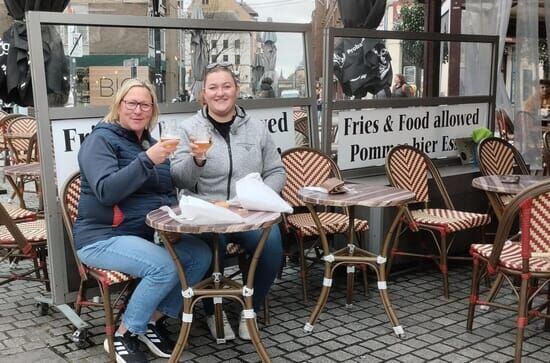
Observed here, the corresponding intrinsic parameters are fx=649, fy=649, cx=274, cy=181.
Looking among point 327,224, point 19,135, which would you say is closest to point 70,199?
point 327,224

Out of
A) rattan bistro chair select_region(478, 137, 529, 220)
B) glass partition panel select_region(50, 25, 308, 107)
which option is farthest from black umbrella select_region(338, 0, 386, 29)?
rattan bistro chair select_region(478, 137, 529, 220)

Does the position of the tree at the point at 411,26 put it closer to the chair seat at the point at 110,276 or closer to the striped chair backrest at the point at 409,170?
the striped chair backrest at the point at 409,170

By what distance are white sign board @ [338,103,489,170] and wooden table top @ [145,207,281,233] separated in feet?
6.53

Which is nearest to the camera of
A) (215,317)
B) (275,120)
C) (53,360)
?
(53,360)

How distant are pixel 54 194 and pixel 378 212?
2.10 meters

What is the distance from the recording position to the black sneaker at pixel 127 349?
3.04m

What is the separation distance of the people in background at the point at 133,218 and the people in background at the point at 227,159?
0.64ft

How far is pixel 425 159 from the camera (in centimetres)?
475

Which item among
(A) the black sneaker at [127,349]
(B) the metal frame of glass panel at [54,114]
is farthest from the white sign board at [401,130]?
(A) the black sneaker at [127,349]

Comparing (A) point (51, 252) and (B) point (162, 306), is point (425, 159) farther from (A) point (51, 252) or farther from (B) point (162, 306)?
(A) point (51, 252)

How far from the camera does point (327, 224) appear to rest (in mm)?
4102

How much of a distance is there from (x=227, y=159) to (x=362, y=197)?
75cm

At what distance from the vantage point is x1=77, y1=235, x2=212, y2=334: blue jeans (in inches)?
118

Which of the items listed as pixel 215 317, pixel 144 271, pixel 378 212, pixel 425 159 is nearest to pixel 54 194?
pixel 144 271
